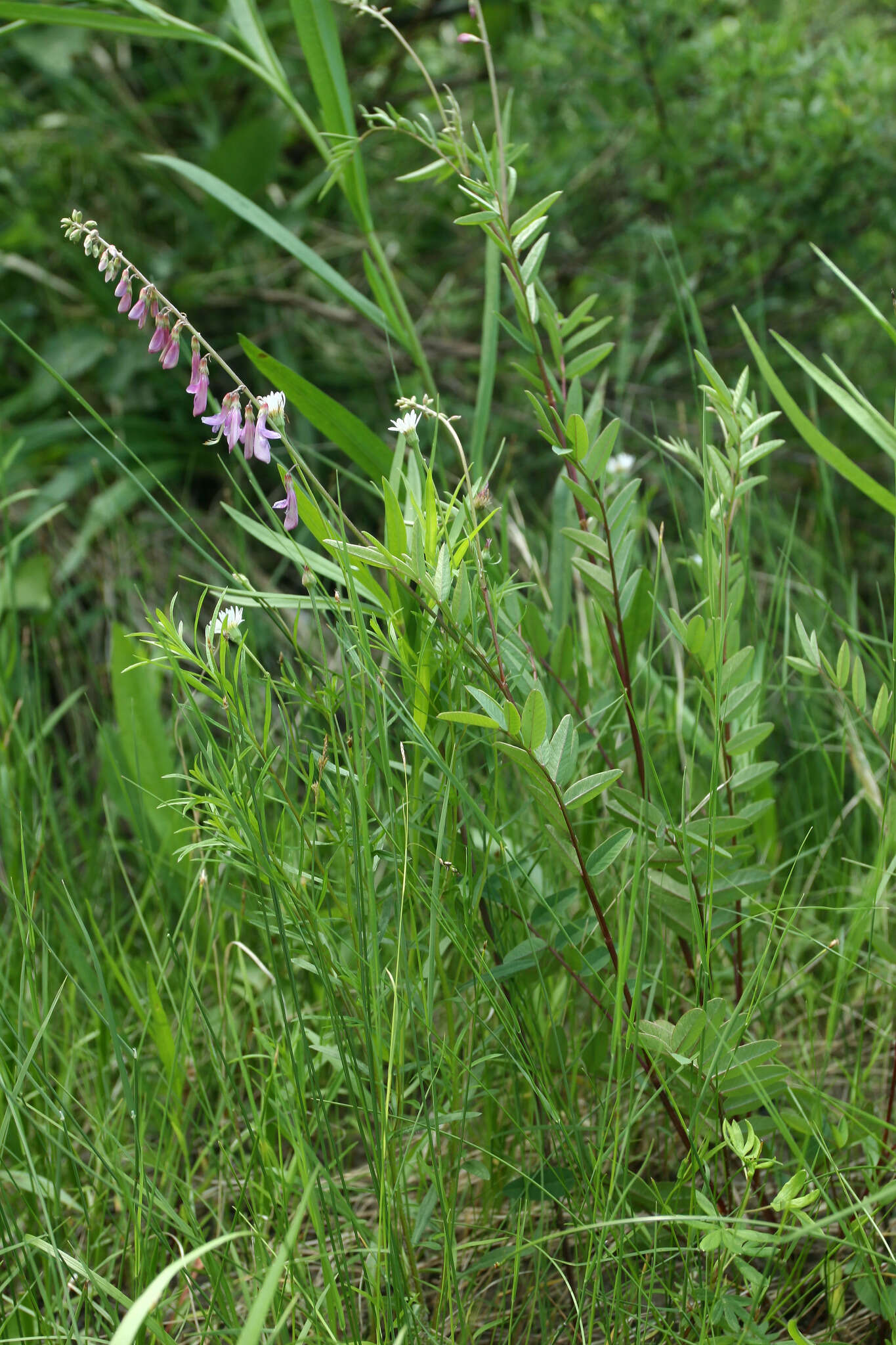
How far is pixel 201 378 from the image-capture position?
750 mm

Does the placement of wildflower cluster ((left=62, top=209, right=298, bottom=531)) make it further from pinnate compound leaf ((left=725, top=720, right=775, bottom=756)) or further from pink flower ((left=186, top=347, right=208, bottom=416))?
pinnate compound leaf ((left=725, top=720, right=775, bottom=756))

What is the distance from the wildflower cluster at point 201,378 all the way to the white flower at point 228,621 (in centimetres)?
7

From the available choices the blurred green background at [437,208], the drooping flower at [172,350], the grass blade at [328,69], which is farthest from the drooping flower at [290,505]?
the blurred green background at [437,208]

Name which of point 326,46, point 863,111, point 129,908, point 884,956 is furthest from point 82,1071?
point 863,111

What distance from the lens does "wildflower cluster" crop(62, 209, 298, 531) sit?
704 millimetres

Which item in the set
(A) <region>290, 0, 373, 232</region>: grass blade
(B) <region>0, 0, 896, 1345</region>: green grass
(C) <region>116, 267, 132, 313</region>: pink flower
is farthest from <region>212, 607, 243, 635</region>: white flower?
(A) <region>290, 0, 373, 232</region>: grass blade

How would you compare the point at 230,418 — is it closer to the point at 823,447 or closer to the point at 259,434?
the point at 259,434

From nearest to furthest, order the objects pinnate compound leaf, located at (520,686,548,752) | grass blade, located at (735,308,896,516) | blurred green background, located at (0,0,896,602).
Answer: pinnate compound leaf, located at (520,686,548,752), grass blade, located at (735,308,896,516), blurred green background, located at (0,0,896,602)

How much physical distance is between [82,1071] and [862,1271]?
30.7 inches

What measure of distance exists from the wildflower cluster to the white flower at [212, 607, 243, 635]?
0.23 feet

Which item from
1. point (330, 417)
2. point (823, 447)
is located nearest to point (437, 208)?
point (330, 417)

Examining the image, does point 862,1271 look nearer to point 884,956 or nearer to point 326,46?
point 884,956

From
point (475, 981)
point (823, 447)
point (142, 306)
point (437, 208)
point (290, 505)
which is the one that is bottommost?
point (475, 981)

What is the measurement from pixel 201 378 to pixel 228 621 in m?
0.17
